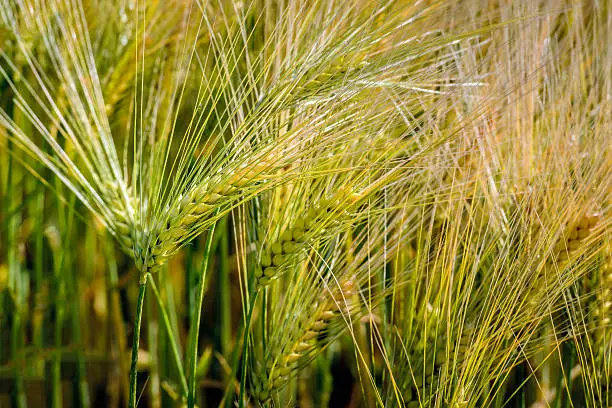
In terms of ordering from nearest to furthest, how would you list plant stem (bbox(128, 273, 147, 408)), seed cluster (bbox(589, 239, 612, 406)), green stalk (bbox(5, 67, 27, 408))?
plant stem (bbox(128, 273, 147, 408)), seed cluster (bbox(589, 239, 612, 406)), green stalk (bbox(5, 67, 27, 408))

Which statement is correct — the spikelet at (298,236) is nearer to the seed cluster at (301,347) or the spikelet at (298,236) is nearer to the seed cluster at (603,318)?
the seed cluster at (301,347)

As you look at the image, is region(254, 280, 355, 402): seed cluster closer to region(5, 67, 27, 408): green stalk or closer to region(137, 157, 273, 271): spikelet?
region(137, 157, 273, 271): spikelet

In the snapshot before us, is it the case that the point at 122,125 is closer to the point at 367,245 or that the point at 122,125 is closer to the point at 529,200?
the point at 367,245

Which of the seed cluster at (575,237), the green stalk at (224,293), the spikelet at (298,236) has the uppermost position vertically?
the spikelet at (298,236)

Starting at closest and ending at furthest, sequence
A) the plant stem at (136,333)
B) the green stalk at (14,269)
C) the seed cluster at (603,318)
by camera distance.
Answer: the plant stem at (136,333) < the seed cluster at (603,318) < the green stalk at (14,269)

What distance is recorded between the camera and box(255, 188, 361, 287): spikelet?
0.57 metres

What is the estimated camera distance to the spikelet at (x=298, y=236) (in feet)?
1.87

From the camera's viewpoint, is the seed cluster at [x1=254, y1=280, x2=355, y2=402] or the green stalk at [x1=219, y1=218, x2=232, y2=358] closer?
the seed cluster at [x1=254, y1=280, x2=355, y2=402]

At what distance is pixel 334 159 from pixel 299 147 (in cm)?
4

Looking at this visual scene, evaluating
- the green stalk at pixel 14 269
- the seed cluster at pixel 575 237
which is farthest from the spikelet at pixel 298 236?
the green stalk at pixel 14 269

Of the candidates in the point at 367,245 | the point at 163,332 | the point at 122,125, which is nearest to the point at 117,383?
the point at 163,332

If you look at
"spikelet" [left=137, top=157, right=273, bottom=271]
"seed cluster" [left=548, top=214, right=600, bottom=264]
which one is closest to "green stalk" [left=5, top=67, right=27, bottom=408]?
"spikelet" [left=137, top=157, right=273, bottom=271]

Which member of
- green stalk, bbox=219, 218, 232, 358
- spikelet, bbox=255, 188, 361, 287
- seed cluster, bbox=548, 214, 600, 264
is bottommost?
green stalk, bbox=219, 218, 232, 358

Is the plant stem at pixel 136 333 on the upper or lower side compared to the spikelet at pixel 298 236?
lower
